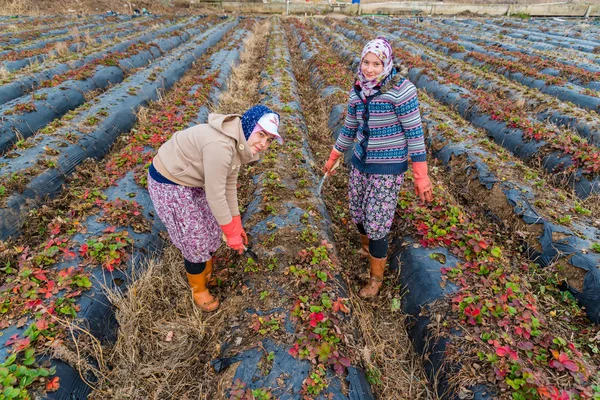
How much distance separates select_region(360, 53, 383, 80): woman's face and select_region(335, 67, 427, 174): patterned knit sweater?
0.13 metres

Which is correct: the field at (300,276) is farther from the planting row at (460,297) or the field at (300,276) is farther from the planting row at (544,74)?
the planting row at (544,74)

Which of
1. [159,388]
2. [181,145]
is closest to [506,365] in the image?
[159,388]

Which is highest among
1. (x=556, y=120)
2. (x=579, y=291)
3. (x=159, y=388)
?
(x=556, y=120)

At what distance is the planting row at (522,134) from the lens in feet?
17.2

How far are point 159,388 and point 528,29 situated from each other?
1195 inches

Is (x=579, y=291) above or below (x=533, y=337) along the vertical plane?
below

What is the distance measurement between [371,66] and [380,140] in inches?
25.7

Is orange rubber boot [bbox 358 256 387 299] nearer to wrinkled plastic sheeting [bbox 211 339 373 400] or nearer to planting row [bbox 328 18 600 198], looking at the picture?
wrinkled plastic sheeting [bbox 211 339 373 400]

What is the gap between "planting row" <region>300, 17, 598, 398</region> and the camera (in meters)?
2.38

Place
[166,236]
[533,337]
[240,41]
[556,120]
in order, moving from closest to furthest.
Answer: [533,337]
[166,236]
[556,120]
[240,41]

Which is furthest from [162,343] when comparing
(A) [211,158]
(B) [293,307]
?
(A) [211,158]

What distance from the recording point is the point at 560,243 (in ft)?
12.5

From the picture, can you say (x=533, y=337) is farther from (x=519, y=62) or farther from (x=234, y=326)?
(x=519, y=62)

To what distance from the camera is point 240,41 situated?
15.8 m
